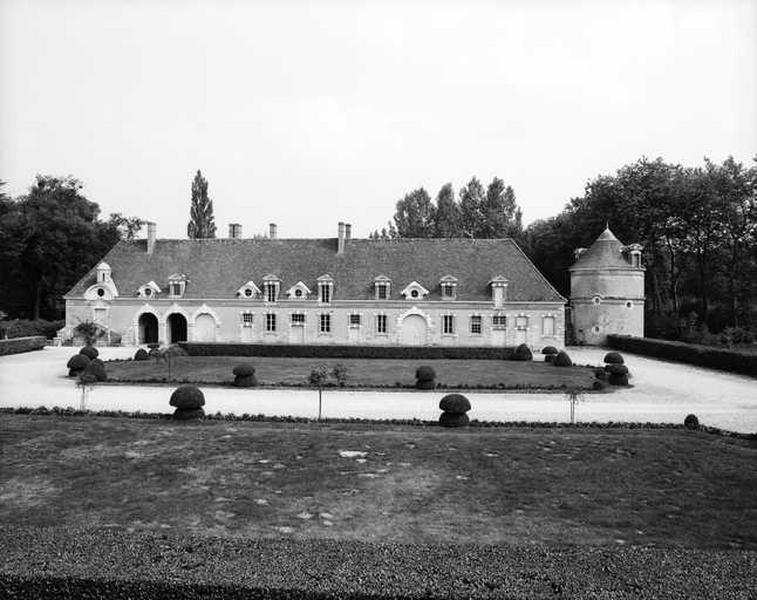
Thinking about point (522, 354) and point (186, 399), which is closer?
point (186, 399)

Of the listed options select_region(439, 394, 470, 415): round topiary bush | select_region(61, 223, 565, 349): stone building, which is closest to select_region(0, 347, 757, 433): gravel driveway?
select_region(439, 394, 470, 415): round topiary bush

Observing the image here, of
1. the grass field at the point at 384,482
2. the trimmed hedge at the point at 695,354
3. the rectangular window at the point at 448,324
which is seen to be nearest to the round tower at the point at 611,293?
the trimmed hedge at the point at 695,354

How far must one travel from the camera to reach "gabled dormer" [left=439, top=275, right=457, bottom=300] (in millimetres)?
38969

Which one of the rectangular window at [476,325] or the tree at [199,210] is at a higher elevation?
the tree at [199,210]

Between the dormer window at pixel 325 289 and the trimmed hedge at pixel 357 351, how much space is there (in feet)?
19.3

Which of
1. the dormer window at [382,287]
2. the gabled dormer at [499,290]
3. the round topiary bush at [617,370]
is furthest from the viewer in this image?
the dormer window at [382,287]

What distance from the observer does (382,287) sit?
39.6 m

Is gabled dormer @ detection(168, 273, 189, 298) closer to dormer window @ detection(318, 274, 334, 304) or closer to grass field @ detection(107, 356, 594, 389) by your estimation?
grass field @ detection(107, 356, 594, 389)

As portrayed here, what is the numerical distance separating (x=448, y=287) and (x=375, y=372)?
1340cm

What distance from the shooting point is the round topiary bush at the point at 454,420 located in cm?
1590

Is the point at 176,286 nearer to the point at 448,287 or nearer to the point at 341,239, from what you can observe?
the point at 341,239

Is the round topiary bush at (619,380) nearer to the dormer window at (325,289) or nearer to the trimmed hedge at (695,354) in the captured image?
the trimmed hedge at (695,354)

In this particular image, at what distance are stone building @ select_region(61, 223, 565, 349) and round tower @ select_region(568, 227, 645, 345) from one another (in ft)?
21.2

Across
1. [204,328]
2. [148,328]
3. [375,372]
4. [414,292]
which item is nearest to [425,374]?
[375,372]
